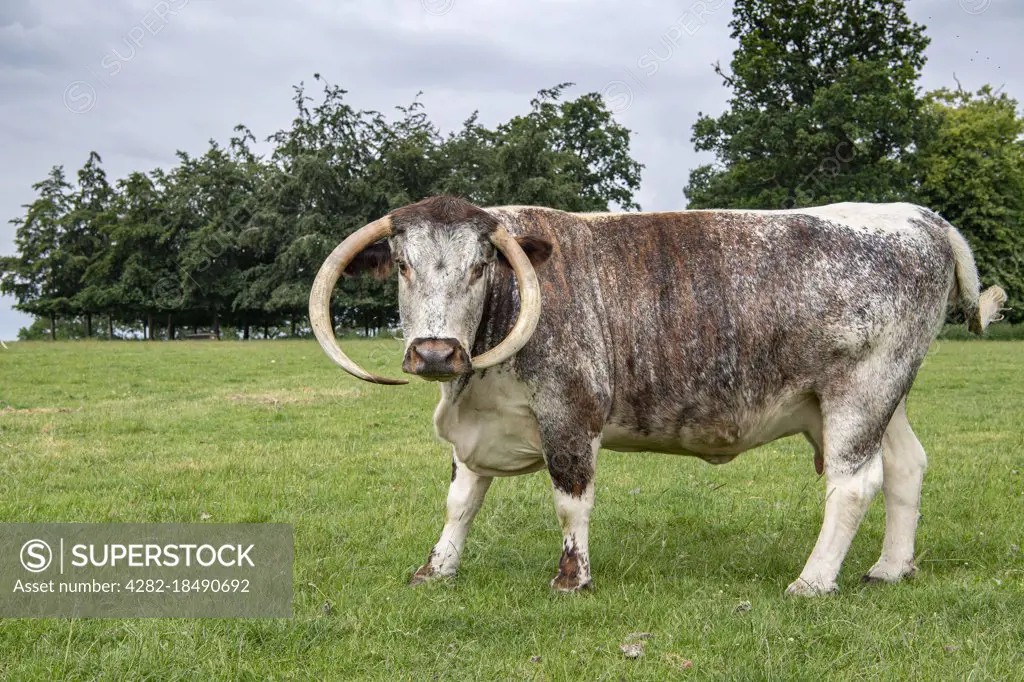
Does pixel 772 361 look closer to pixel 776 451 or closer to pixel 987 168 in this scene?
pixel 776 451

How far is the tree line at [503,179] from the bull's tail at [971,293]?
26733mm

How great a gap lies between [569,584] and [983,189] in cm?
4662

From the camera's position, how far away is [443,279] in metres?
5.59

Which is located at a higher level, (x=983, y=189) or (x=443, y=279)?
(x=983, y=189)

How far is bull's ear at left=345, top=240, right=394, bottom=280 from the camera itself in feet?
20.0

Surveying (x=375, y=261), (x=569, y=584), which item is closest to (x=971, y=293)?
(x=569, y=584)

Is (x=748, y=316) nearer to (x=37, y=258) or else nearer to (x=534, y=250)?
(x=534, y=250)

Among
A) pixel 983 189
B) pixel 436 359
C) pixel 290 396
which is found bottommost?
pixel 290 396

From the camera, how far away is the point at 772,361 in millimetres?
6277

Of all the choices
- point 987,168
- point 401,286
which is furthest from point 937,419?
point 987,168

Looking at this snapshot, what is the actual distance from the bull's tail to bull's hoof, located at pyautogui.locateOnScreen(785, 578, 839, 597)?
2303mm

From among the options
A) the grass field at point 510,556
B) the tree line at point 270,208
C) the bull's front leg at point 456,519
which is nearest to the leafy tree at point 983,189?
the tree line at point 270,208

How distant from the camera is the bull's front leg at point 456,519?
646 centimetres

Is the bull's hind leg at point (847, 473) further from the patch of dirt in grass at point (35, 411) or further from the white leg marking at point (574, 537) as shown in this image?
the patch of dirt in grass at point (35, 411)
